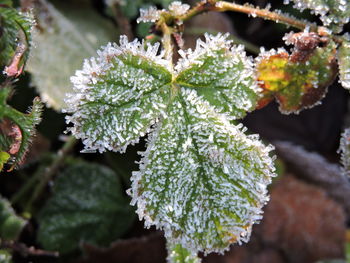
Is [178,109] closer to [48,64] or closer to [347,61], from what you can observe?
[347,61]

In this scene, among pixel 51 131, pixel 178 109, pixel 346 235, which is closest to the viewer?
pixel 178 109

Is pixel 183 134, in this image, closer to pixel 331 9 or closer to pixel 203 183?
pixel 203 183

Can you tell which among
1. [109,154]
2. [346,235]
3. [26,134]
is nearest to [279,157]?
[346,235]

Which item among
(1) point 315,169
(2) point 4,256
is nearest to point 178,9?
(2) point 4,256

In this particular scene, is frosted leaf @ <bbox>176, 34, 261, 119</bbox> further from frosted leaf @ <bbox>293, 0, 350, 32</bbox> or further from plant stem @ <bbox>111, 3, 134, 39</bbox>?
plant stem @ <bbox>111, 3, 134, 39</bbox>

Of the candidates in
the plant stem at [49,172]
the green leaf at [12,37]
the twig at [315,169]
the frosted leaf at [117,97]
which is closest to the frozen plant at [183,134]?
the frosted leaf at [117,97]

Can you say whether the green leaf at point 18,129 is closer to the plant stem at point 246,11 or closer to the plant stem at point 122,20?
the plant stem at point 246,11

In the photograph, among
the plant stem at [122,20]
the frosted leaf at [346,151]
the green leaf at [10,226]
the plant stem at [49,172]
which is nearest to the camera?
the frosted leaf at [346,151]
